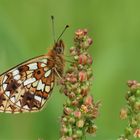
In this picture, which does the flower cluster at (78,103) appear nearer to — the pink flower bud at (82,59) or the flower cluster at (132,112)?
the pink flower bud at (82,59)

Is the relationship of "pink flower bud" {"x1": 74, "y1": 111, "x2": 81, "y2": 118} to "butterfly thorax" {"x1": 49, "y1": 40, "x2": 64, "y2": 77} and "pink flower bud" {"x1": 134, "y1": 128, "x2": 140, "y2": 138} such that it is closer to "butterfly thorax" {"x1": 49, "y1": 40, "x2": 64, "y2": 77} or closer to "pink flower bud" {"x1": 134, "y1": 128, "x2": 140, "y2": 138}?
"pink flower bud" {"x1": 134, "y1": 128, "x2": 140, "y2": 138}

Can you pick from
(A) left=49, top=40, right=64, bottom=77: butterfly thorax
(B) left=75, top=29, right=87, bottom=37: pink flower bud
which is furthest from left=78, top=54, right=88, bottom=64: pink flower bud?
(A) left=49, top=40, right=64, bottom=77: butterfly thorax

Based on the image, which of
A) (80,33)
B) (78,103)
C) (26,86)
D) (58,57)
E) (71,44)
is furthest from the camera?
(71,44)

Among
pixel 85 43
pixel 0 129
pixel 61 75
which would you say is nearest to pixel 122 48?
pixel 0 129

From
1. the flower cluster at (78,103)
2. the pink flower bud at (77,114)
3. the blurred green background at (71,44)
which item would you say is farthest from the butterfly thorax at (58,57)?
the pink flower bud at (77,114)

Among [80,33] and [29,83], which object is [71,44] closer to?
[29,83]

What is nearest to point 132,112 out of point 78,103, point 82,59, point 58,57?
point 78,103
